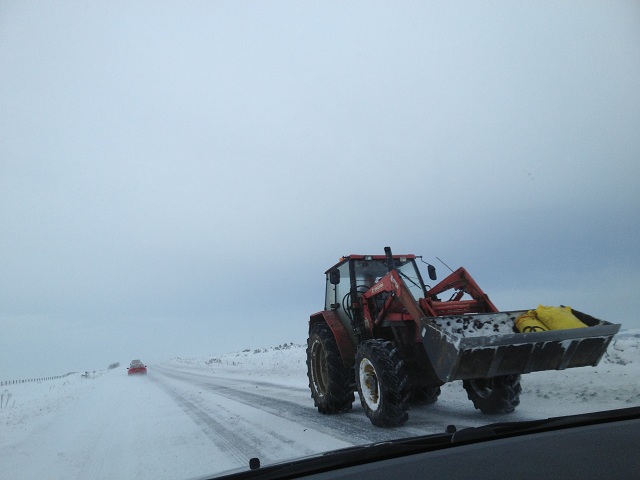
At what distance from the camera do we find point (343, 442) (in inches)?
179

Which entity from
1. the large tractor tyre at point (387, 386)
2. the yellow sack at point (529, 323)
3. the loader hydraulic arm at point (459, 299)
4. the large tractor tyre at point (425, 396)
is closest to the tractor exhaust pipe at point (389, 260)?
the loader hydraulic arm at point (459, 299)

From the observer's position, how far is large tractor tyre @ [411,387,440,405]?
6.79 metres

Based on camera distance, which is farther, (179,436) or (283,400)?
(283,400)

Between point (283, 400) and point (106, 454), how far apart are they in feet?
13.1

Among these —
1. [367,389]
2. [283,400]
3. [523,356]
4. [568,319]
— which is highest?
[568,319]

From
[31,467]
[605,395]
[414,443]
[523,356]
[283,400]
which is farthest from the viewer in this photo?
[283,400]

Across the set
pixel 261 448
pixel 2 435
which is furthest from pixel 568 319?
pixel 2 435

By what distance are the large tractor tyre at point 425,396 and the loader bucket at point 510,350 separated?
2.40 m

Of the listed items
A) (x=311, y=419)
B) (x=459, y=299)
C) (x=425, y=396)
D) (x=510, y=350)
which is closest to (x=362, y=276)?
(x=459, y=299)

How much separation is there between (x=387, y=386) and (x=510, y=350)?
1.42 metres

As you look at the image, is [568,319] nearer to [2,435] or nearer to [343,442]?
[343,442]

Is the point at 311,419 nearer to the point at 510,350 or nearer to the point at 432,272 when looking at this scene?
the point at 432,272

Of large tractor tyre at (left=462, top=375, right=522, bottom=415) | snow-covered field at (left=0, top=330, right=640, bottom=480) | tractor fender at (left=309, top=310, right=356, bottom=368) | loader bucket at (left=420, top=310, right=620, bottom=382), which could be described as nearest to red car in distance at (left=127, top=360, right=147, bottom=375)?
snow-covered field at (left=0, top=330, right=640, bottom=480)

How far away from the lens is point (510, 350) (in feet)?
14.3
